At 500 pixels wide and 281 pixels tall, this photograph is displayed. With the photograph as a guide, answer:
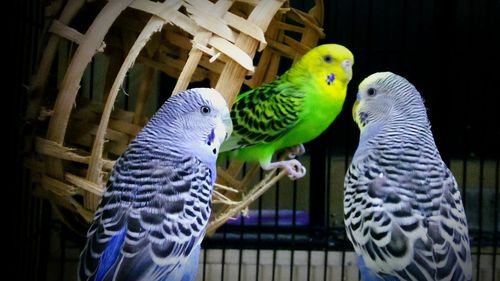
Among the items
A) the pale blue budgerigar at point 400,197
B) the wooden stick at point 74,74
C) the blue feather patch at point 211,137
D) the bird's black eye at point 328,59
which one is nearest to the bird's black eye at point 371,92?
the pale blue budgerigar at point 400,197

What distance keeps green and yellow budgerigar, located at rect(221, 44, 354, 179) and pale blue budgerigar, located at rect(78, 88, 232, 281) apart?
16cm

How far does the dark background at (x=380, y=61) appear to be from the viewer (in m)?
1.03

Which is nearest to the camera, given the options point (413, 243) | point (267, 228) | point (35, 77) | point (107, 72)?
point (413, 243)

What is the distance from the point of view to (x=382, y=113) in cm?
87

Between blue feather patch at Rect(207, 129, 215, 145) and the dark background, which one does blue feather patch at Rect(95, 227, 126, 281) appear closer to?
blue feather patch at Rect(207, 129, 215, 145)

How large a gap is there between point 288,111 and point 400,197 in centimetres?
26

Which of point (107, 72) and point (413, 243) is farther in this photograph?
point (107, 72)

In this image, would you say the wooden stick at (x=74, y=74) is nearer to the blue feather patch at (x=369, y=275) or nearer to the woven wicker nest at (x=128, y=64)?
the woven wicker nest at (x=128, y=64)

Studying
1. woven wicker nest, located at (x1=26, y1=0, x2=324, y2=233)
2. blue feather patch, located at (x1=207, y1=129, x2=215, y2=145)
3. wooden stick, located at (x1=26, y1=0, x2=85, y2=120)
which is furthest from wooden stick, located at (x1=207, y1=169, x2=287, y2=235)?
wooden stick, located at (x1=26, y1=0, x2=85, y2=120)

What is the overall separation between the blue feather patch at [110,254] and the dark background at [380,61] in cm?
26

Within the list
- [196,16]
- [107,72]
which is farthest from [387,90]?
[107,72]

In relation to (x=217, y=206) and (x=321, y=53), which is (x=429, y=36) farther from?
(x=217, y=206)

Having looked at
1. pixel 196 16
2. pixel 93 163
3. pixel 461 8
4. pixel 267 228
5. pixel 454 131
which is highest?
pixel 461 8

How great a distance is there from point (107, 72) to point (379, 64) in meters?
0.49
